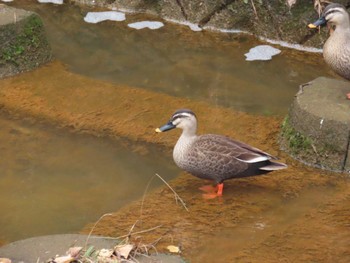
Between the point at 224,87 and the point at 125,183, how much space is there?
7.64 ft

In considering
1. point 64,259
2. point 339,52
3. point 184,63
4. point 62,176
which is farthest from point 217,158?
point 184,63

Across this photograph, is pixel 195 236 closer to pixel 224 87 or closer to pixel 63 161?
pixel 63 161

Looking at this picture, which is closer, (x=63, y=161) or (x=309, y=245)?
(x=309, y=245)

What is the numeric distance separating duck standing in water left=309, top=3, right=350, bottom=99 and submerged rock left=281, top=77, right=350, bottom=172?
25 cm

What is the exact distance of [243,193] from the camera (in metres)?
6.68

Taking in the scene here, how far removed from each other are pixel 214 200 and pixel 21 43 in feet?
12.1

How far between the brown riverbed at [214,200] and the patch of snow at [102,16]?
69.4 inches

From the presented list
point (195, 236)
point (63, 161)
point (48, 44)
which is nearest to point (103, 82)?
point (48, 44)

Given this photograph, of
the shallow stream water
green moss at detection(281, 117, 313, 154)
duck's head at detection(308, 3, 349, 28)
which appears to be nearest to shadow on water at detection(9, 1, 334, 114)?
the shallow stream water

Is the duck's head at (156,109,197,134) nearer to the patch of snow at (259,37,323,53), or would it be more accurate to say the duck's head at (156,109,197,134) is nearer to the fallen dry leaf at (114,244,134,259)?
the fallen dry leaf at (114,244,134,259)

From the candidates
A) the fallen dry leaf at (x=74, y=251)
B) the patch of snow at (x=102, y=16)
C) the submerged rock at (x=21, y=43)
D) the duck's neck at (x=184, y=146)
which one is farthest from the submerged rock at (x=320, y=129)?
the patch of snow at (x=102, y=16)

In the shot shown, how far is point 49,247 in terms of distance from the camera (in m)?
5.43

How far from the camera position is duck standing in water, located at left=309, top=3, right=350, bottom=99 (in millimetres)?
7219

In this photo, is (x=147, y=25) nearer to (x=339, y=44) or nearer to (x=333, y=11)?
(x=333, y=11)
